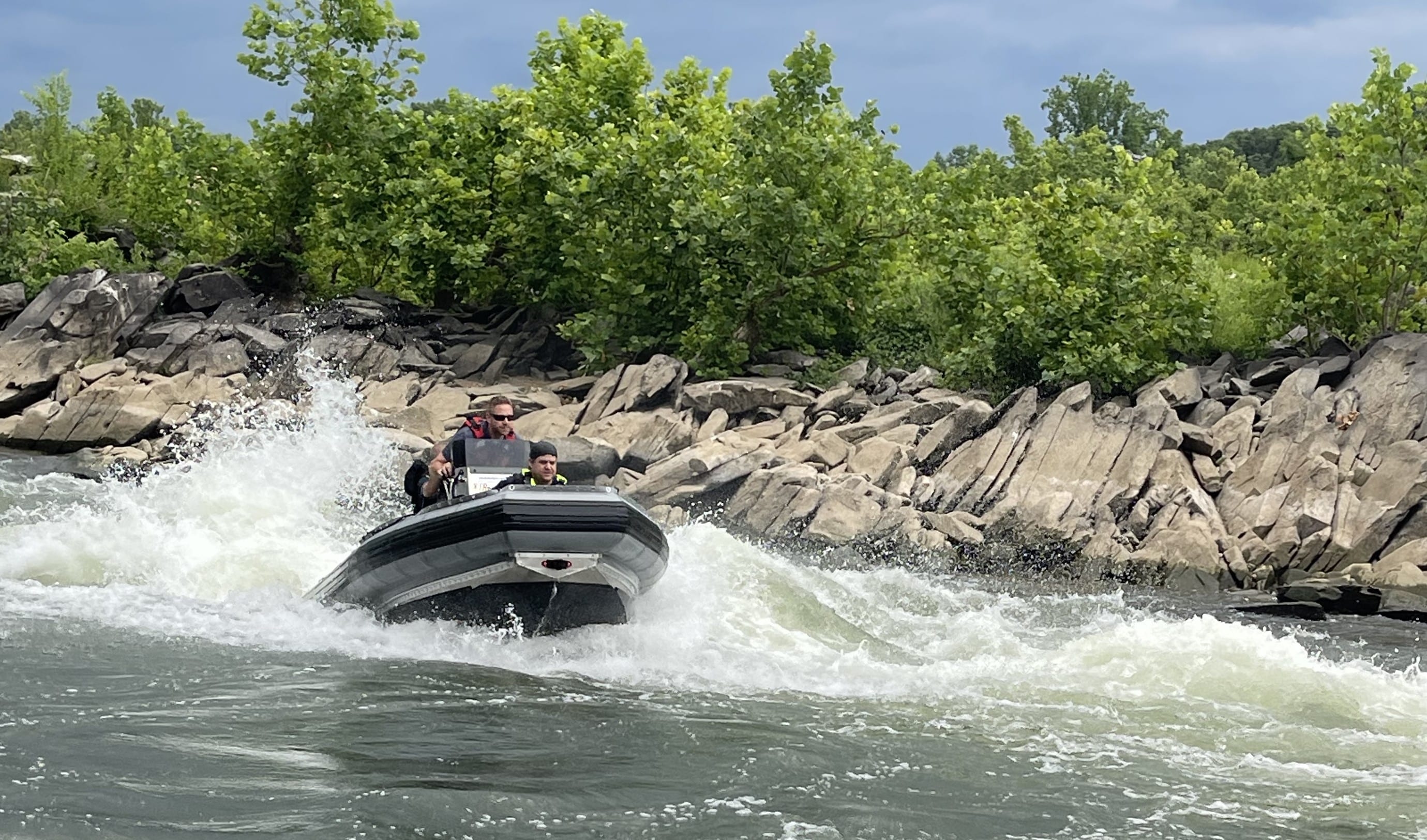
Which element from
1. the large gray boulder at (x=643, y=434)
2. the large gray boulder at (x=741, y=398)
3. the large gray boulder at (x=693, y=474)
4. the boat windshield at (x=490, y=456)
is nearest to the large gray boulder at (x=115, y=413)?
the large gray boulder at (x=643, y=434)

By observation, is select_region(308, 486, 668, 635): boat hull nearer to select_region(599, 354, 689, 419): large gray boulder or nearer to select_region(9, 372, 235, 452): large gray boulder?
select_region(599, 354, 689, 419): large gray boulder

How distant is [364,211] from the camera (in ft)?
111

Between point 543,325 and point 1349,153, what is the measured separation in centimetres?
1574

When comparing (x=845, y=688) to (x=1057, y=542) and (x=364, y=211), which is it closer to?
(x=1057, y=542)

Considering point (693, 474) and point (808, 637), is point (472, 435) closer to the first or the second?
point (808, 637)

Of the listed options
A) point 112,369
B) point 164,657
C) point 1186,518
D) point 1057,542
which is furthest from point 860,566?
point 112,369

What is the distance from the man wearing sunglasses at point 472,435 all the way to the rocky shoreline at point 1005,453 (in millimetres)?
6925

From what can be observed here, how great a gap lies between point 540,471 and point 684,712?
2996 mm

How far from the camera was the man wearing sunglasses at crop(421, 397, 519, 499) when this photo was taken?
38.9 ft

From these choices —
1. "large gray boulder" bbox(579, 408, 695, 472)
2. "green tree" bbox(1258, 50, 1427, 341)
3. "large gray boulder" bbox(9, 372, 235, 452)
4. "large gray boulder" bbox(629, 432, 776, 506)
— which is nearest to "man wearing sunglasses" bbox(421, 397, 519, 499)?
"large gray boulder" bbox(629, 432, 776, 506)

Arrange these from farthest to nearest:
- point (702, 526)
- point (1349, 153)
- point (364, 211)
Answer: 1. point (364, 211)
2. point (1349, 153)
3. point (702, 526)

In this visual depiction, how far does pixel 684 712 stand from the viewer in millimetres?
9055

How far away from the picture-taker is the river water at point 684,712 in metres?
6.79

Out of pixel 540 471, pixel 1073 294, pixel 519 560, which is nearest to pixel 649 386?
pixel 1073 294
